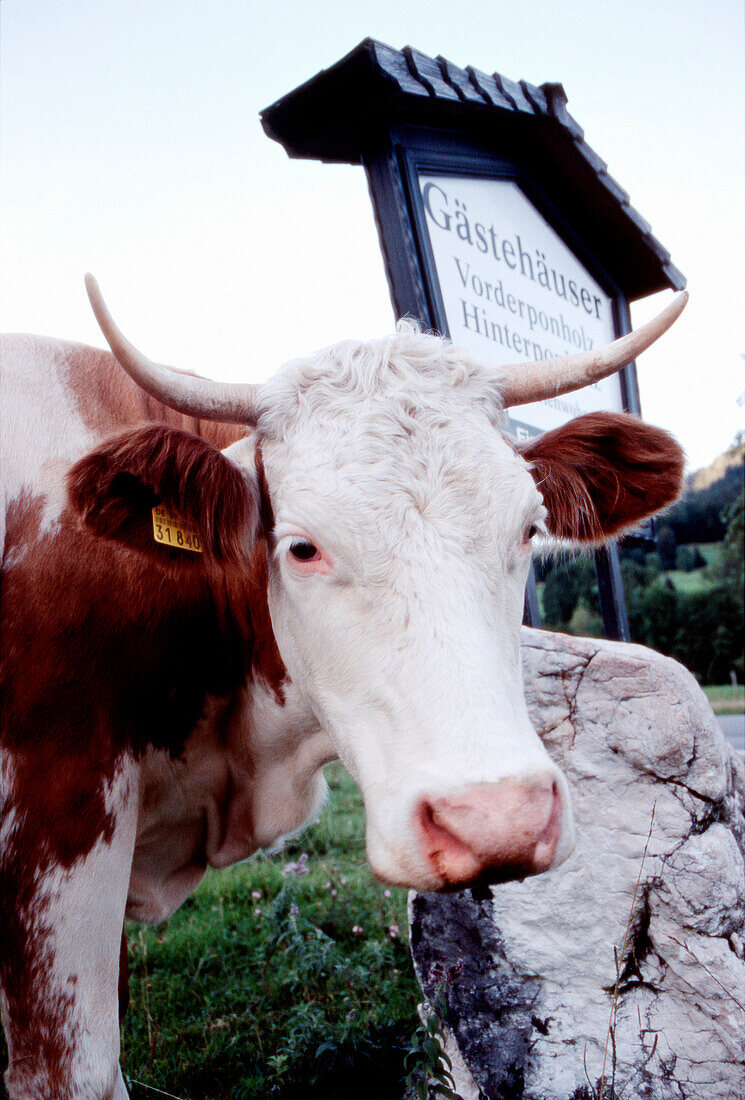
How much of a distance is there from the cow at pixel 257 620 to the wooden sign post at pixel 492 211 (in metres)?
1.23

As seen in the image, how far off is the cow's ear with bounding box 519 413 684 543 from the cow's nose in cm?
124

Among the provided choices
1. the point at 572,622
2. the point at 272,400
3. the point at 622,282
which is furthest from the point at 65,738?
the point at 572,622

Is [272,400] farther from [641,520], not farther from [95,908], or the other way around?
[95,908]

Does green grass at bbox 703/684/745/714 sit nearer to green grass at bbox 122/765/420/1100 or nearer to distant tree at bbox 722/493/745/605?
distant tree at bbox 722/493/745/605

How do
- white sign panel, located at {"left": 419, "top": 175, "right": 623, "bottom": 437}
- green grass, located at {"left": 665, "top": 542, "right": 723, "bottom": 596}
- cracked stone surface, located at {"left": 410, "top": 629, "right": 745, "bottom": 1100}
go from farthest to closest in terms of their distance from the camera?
green grass, located at {"left": 665, "top": 542, "right": 723, "bottom": 596}
white sign panel, located at {"left": 419, "top": 175, "right": 623, "bottom": 437}
cracked stone surface, located at {"left": 410, "top": 629, "right": 745, "bottom": 1100}

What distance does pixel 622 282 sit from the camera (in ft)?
18.7

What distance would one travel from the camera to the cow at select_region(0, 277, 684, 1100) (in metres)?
1.51

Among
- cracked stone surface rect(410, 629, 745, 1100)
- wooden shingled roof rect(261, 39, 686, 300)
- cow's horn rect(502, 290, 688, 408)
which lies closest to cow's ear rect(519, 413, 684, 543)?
cow's horn rect(502, 290, 688, 408)

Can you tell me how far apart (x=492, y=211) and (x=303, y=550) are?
10.2 feet

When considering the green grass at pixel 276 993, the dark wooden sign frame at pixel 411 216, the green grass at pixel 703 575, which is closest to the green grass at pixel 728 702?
the green grass at pixel 276 993

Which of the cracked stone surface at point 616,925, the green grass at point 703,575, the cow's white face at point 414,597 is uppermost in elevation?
the cow's white face at point 414,597

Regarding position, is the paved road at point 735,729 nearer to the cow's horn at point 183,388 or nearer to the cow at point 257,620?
the cow at point 257,620

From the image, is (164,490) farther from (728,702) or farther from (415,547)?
(728,702)

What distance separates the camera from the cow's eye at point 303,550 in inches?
72.4
